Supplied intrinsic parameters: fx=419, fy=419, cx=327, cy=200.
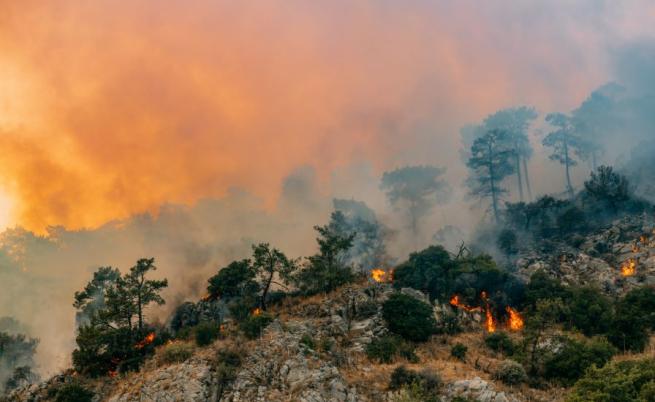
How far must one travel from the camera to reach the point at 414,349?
155 ft

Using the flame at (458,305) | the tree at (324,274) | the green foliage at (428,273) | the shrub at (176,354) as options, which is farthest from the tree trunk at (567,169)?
the shrub at (176,354)

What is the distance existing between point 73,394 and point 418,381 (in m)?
33.8

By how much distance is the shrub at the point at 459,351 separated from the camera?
44.7 metres

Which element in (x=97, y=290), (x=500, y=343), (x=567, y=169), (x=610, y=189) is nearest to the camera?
(x=500, y=343)

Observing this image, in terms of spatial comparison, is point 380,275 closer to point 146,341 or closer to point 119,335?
point 146,341

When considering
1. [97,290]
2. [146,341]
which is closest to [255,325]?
[146,341]

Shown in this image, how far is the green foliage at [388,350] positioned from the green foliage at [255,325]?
12.2 metres

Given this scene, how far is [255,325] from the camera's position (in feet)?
158

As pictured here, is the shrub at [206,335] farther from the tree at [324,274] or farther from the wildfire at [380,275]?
the wildfire at [380,275]

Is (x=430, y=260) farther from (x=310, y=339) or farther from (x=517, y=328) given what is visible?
(x=310, y=339)

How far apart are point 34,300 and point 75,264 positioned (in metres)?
13.4

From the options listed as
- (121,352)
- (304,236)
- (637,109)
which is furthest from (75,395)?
(637,109)

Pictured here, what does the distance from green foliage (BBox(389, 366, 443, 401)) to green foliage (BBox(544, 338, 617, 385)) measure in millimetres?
11337

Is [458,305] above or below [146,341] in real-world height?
above
